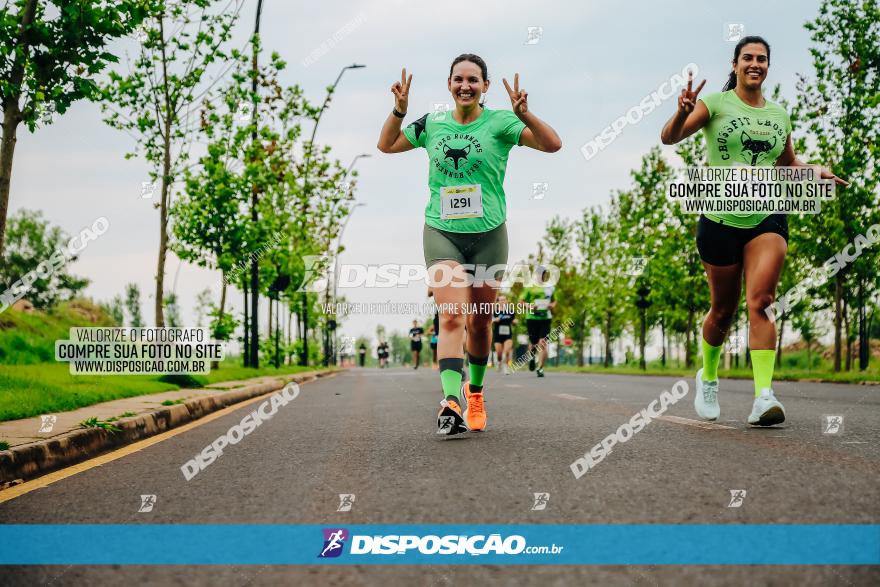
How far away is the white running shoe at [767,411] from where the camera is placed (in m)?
5.75

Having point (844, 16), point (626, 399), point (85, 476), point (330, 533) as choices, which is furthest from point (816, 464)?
point (844, 16)

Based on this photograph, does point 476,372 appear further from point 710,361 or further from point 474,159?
point 710,361

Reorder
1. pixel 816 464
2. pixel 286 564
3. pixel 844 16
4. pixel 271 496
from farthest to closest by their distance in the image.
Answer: pixel 844 16 < pixel 816 464 < pixel 271 496 < pixel 286 564

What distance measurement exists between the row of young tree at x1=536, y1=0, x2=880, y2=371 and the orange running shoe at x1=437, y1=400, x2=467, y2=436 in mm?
11221

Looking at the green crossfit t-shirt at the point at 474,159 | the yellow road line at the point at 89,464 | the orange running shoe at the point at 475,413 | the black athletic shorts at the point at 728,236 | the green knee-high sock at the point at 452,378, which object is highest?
the green crossfit t-shirt at the point at 474,159

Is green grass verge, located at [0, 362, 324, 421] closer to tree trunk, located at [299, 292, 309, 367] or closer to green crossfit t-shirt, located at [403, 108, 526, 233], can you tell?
green crossfit t-shirt, located at [403, 108, 526, 233]

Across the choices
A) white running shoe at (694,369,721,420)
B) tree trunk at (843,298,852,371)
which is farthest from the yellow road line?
tree trunk at (843,298,852,371)

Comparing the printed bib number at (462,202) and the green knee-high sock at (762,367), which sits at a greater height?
the printed bib number at (462,202)

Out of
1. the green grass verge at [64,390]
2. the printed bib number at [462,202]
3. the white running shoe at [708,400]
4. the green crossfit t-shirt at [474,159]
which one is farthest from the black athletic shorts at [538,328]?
the printed bib number at [462,202]

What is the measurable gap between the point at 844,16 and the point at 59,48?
1689 centimetres

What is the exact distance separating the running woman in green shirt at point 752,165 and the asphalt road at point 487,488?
1.87ft

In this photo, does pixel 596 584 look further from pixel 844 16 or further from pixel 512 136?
pixel 844 16

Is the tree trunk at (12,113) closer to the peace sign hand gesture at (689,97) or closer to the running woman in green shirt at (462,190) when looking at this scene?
the running woman in green shirt at (462,190)

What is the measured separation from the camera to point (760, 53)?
5.95 m
